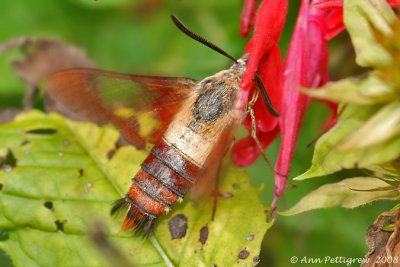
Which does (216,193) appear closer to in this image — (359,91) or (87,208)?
(87,208)

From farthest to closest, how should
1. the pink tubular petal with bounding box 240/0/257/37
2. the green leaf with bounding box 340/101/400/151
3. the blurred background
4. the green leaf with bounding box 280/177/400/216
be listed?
1. the blurred background
2. the pink tubular petal with bounding box 240/0/257/37
3. the green leaf with bounding box 280/177/400/216
4. the green leaf with bounding box 340/101/400/151

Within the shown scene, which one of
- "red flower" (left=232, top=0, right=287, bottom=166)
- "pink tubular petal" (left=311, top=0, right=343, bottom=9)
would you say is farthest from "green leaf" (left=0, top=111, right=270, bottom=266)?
"pink tubular petal" (left=311, top=0, right=343, bottom=9)

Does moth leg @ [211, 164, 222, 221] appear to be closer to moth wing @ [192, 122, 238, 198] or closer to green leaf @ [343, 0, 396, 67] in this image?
moth wing @ [192, 122, 238, 198]

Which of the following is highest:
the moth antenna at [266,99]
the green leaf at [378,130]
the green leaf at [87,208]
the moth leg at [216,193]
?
the green leaf at [378,130]

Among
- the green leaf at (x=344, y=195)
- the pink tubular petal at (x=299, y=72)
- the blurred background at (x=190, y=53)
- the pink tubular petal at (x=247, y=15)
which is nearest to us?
the green leaf at (x=344, y=195)

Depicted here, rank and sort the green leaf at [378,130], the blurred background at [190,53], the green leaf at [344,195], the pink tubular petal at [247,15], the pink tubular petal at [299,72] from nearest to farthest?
the green leaf at [378,130] → the green leaf at [344,195] → the pink tubular petal at [299,72] → the pink tubular petal at [247,15] → the blurred background at [190,53]

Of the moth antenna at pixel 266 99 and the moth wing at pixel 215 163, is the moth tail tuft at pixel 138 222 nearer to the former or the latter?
the moth wing at pixel 215 163

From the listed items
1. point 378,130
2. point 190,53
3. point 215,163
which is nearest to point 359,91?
point 378,130

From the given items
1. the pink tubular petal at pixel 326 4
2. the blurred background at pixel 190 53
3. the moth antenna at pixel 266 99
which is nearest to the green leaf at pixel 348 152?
the moth antenna at pixel 266 99
